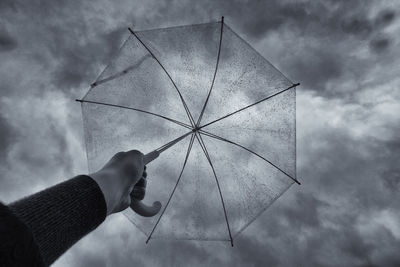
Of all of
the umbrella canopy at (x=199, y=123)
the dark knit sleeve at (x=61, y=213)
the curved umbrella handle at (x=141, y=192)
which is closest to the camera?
the dark knit sleeve at (x=61, y=213)

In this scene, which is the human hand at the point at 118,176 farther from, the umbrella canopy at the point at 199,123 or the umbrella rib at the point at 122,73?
the umbrella rib at the point at 122,73

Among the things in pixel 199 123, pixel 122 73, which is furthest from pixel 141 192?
pixel 122 73

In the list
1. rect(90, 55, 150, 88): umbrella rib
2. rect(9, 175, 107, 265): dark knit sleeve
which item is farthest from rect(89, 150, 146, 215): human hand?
rect(90, 55, 150, 88): umbrella rib

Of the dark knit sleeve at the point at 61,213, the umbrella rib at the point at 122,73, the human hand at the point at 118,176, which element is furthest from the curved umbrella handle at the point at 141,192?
the umbrella rib at the point at 122,73

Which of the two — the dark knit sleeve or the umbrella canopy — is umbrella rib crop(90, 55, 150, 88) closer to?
the umbrella canopy

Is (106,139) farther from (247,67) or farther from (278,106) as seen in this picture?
(278,106)

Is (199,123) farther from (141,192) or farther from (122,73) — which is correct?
(141,192)

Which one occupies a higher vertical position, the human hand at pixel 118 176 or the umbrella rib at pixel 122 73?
the umbrella rib at pixel 122 73
